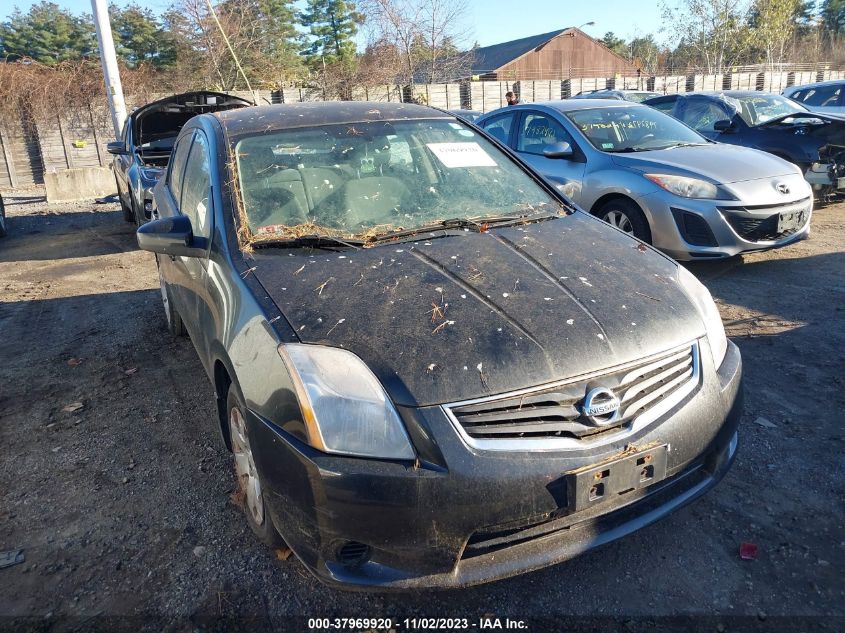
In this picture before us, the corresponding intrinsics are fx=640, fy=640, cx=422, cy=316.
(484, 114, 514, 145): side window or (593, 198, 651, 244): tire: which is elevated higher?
(484, 114, 514, 145): side window

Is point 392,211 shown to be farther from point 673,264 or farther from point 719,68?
point 719,68

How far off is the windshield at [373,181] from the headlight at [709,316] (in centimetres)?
88

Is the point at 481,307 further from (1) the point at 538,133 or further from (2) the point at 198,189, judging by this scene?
(1) the point at 538,133

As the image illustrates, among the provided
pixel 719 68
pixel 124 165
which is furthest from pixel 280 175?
pixel 719 68

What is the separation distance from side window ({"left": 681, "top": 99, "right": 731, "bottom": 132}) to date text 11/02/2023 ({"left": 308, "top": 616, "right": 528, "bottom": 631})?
27.9 feet

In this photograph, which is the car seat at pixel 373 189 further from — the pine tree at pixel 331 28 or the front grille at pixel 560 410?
the pine tree at pixel 331 28

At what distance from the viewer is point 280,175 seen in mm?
3096

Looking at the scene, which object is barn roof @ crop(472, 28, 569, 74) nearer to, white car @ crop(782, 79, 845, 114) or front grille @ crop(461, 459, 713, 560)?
white car @ crop(782, 79, 845, 114)

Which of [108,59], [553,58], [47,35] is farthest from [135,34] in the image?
[553,58]

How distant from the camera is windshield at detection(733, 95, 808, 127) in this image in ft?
29.8

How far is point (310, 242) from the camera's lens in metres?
2.79

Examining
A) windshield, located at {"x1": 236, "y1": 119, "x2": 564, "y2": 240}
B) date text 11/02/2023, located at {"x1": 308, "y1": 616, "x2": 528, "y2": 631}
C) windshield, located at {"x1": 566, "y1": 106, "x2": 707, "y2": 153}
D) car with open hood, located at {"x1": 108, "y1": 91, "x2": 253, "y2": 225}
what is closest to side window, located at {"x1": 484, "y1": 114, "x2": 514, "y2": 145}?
windshield, located at {"x1": 566, "y1": 106, "x2": 707, "y2": 153}

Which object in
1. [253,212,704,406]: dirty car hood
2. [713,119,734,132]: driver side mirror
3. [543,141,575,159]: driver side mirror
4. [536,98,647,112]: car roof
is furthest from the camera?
[713,119,734,132]: driver side mirror

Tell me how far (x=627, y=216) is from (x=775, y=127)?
13.0 feet
